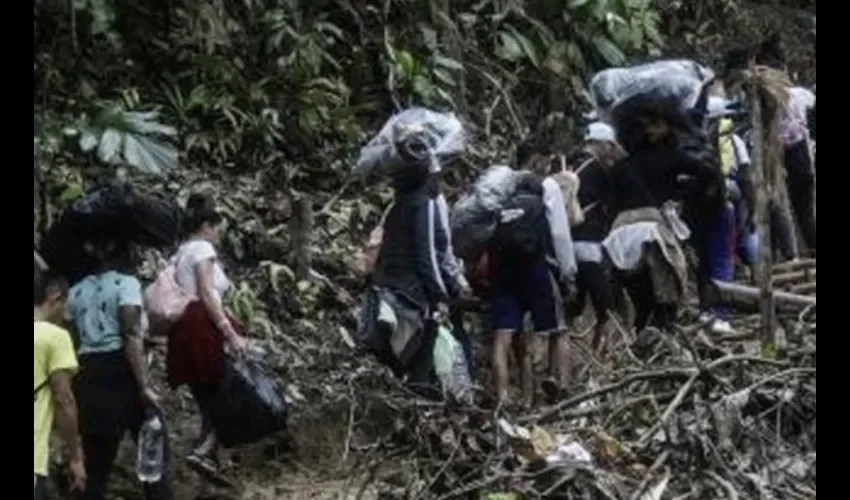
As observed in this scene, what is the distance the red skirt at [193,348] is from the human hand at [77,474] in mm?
438

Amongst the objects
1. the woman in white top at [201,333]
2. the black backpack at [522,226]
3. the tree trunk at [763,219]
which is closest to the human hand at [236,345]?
the woman in white top at [201,333]

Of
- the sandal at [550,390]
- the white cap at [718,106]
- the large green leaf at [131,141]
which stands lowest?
the sandal at [550,390]

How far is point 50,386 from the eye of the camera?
547 centimetres

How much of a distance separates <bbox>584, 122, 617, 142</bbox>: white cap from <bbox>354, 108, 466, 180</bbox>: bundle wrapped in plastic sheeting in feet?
1.48

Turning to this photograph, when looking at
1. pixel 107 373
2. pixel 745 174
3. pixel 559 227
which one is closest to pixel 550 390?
pixel 559 227

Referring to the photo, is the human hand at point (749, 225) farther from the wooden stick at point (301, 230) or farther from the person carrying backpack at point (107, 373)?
the person carrying backpack at point (107, 373)

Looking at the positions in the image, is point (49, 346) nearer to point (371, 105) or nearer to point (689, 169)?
point (371, 105)

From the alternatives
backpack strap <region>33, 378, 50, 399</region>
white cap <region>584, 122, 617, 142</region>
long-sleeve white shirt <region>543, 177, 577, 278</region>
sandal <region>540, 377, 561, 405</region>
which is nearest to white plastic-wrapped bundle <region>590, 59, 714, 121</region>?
white cap <region>584, 122, 617, 142</region>

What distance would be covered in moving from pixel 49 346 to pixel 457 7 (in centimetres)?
216

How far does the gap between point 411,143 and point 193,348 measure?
1.07 meters

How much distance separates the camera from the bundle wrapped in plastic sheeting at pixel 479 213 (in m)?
6.19

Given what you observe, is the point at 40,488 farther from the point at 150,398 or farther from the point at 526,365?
the point at 526,365

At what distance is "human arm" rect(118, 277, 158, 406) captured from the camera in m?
5.74
